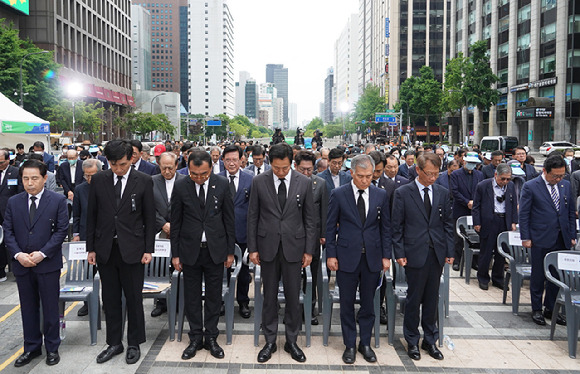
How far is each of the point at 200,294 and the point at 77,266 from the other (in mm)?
2141

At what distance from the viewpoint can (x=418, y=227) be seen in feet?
18.9

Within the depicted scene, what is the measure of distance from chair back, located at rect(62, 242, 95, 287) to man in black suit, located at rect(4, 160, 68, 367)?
742 mm

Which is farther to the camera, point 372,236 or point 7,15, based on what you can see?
point 7,15

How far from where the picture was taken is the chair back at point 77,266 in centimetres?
641

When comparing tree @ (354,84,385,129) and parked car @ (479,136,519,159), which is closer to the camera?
parked car @ (479,136,519,159)

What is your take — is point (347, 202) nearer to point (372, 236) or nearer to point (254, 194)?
point (372, 236)

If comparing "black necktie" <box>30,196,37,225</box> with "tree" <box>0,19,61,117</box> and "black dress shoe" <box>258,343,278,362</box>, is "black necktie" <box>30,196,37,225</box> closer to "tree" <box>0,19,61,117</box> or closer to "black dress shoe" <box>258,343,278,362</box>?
"black dress shoe" <box>258,343,278,362</box>

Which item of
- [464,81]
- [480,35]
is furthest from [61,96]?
[480,35]

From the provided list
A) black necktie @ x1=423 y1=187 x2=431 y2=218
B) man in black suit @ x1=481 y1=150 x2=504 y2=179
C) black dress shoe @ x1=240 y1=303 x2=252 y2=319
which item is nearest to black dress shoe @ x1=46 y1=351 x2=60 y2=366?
black dress shoe @ x1=240 y1=303 x2=252 y2=319

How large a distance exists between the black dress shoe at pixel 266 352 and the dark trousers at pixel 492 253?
467 cm

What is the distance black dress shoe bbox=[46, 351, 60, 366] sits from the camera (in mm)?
5535

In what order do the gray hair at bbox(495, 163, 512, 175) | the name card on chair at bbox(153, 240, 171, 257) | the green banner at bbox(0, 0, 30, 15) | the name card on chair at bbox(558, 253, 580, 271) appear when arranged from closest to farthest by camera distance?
the name card on chair at bbox(558, 253, 580, 271) < the name card on chair at bbox(153, 240, 171, 257) < the gray hair at bbox(495, 163, 512, 175) < the green banner at bbox(0, 0, 30, 15)

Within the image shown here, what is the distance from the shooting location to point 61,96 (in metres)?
46.2

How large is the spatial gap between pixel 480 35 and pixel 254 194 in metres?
65.4
